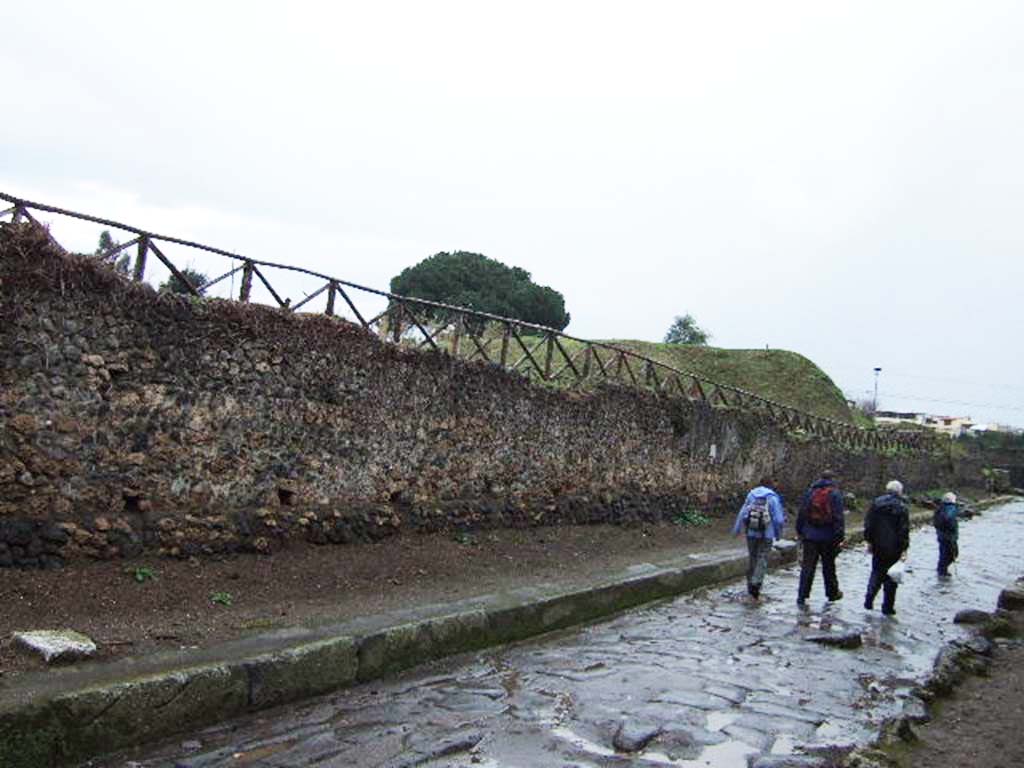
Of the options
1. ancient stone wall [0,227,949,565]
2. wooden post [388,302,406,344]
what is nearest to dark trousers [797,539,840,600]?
ancient stone wall [0,227,949,565]

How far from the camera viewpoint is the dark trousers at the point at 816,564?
1067 centimetres

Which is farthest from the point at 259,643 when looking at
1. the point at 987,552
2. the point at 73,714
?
the point at 987,552

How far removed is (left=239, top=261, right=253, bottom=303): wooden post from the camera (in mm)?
8820

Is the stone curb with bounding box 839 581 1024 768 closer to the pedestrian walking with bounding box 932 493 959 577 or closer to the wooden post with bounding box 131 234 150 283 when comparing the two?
the pedestrian walking with bounding box 932 493 959 577

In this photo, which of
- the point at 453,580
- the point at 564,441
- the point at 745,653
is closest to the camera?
the point at 745,653

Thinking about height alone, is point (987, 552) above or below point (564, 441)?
below

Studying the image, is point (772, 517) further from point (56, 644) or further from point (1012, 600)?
point (56, 644)

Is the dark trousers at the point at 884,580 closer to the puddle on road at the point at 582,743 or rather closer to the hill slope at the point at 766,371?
the puddle on road at the point at 582,743

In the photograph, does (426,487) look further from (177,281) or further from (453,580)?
(177,281)

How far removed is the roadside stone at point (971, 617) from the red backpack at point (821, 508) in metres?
1.96

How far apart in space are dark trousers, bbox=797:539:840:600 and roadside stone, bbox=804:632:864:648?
2004 millimetres

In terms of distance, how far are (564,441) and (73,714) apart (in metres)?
9.40

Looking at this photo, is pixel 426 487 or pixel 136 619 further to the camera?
pixel 426 487

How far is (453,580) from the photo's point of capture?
949 cm
